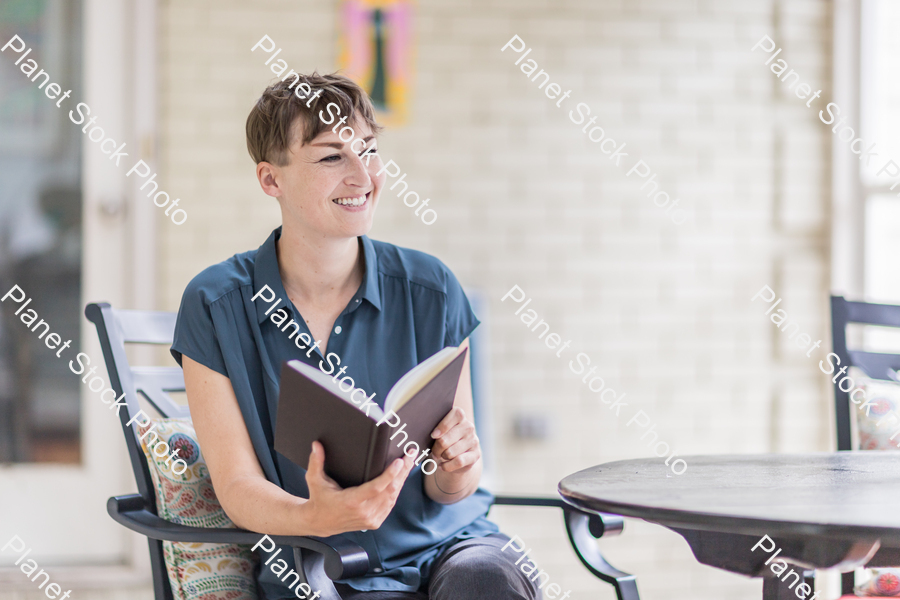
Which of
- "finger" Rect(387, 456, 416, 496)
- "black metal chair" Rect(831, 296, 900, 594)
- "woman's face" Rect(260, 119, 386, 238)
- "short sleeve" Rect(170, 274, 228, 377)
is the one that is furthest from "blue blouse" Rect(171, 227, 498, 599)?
"black metal chair" Rect(831, 296, 900, 594)

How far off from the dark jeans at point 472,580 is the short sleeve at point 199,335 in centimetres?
48

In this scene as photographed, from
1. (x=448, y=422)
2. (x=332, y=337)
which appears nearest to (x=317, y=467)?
(x=448, y=422)

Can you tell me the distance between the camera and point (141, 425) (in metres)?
1.54

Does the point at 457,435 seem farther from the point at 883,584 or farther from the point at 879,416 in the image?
the point at 879,416

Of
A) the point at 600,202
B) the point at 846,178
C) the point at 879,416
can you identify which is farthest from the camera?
the point at 846,178

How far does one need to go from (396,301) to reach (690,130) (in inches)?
79.9

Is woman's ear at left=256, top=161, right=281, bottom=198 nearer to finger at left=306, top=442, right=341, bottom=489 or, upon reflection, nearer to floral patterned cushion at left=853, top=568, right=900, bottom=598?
finger at left=306, top=442, right=341, bottom=489

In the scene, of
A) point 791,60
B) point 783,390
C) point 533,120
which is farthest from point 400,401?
point 791,60

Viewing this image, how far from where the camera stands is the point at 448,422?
1.38 meters

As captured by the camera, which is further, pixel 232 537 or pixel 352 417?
pixel 232 537

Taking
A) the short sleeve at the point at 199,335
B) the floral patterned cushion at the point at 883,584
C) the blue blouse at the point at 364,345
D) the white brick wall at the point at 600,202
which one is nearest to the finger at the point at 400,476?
the blue blouse at the point at 364,345

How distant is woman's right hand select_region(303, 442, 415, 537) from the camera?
1181 mm

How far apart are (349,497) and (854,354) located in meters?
1.40

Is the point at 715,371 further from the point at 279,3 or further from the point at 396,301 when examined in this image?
the point at 279,3
